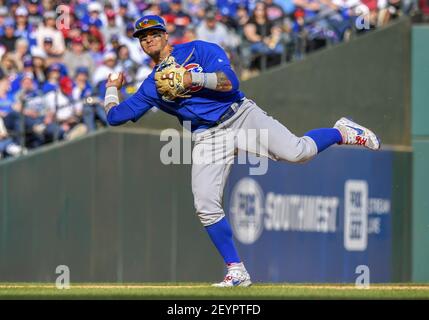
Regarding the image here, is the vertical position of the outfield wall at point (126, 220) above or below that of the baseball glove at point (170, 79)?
below

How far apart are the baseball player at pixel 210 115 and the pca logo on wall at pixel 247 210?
255 inches

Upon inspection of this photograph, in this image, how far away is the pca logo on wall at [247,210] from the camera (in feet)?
52.6

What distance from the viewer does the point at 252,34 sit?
18484mm

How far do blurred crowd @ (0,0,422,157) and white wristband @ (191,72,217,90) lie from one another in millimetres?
6731

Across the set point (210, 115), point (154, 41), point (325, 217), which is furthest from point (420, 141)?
point (154, 41)

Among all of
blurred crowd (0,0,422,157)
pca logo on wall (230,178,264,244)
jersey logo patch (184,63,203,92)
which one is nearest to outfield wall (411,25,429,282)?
blurred crowd (0,0,422,157)

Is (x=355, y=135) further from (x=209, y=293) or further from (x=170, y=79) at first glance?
(x=209, y=293)

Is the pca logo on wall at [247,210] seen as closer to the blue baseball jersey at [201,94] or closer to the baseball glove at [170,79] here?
the blue baseball jersey at [201,94]

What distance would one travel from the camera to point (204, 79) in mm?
9062

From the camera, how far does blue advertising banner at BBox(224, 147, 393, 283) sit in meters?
16.3

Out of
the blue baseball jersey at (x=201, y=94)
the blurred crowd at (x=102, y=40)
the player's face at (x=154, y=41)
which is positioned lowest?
the blue baseball jersey at (x=201, y=94)

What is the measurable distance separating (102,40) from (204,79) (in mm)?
9318

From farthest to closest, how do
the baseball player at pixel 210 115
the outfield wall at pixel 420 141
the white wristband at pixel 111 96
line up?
the outfield wall at pixel 420 141, the white wristband at pixel 111 96, the baseball player at pixel 210 115

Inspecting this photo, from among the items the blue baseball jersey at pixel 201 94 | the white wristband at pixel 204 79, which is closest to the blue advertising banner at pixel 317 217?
the blue baseball jersey at pixel 201 94
